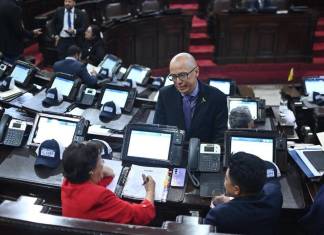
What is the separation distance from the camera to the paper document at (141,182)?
2.70 metres

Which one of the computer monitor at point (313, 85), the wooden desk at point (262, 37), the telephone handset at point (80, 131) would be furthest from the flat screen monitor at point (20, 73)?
the wooden desk at point (262, 37)

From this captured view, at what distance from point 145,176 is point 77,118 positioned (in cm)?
81

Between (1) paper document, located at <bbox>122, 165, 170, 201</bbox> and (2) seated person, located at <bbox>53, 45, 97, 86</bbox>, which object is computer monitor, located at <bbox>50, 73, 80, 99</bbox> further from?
(1) paper document, located at <bbox>122, 165, 170, 201</bbox>

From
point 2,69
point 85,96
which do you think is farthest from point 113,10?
point 85,96

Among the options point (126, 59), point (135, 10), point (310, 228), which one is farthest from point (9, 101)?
point (135, 10)

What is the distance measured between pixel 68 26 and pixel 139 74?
1908 millimetres

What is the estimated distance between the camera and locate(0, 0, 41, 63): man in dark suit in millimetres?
6176

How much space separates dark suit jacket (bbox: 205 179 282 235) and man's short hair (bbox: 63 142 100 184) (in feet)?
2.14

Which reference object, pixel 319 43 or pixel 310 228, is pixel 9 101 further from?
pixel 319 43

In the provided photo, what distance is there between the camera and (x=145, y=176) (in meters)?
2.77

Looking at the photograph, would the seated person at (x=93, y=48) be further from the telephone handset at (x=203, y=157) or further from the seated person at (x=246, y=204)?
the seated person at (x=246, y=204)

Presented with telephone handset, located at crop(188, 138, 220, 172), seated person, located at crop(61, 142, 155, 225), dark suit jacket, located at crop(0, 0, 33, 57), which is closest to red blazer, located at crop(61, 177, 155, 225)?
seated person, located at crop(61, 142, 155, 225)

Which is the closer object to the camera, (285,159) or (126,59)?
(285,159)

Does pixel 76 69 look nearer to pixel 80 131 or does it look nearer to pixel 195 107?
pixel 80 131
